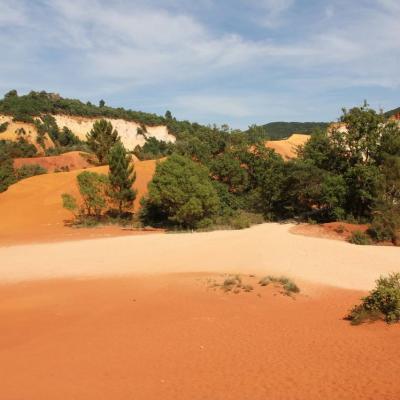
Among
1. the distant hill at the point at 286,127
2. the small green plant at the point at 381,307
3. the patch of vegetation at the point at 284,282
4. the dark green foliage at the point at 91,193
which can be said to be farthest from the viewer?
the distant hill at the point at 286,127

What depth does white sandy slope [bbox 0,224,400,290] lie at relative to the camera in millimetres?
14422

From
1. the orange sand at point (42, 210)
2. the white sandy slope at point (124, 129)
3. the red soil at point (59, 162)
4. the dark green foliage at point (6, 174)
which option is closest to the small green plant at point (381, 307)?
the orange sand at point (42, 210)

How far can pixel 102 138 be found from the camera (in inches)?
1705

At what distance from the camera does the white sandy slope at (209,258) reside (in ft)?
47.3

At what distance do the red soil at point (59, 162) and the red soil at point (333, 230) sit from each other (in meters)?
31.9

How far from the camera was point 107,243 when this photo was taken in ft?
67.0

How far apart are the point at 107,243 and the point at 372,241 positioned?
12834mm

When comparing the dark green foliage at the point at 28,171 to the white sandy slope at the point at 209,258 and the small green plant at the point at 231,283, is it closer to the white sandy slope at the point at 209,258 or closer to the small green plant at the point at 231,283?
the white sandy slope at the point at 209,258

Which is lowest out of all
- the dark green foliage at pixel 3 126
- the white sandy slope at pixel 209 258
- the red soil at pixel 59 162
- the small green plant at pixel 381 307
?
the white sandy slope at pixel 209 258

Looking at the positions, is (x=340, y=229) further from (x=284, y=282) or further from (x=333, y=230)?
(x=284, y=282)

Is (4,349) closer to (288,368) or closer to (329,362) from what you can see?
(288,368)

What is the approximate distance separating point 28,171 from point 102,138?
8814 millimetres

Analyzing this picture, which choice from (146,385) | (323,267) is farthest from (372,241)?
(146,385)

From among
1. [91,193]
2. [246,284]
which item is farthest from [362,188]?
[91,193]
